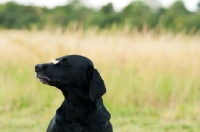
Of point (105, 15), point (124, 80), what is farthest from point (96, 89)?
point (105, 15)

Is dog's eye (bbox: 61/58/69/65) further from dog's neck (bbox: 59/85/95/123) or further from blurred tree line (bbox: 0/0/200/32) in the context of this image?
blurred tree line (bbox: 0/0/200/32)

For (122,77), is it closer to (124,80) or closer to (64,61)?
(124,80)

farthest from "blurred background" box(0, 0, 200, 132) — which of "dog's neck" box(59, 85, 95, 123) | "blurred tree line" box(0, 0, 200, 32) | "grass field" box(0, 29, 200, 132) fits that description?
"blurred tree line" box(0, 0, 200, 32)

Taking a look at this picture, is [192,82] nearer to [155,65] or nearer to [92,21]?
[155,65]

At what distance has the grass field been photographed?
21.9 ft

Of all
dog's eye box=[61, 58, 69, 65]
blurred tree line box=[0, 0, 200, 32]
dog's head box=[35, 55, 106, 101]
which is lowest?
dog's head box=[35, 55, 106, 101]

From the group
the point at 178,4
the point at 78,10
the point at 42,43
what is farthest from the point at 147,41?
the point at 78,10

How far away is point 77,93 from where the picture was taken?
3889 mm

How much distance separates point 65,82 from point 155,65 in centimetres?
445

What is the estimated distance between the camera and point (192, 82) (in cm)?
788

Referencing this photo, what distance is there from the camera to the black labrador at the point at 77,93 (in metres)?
3.76

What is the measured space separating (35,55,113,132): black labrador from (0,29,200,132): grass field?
2.24 metres

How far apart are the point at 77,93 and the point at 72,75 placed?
0.53 ft

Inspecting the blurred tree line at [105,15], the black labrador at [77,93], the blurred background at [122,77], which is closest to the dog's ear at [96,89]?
the black labrador at [77,93]
